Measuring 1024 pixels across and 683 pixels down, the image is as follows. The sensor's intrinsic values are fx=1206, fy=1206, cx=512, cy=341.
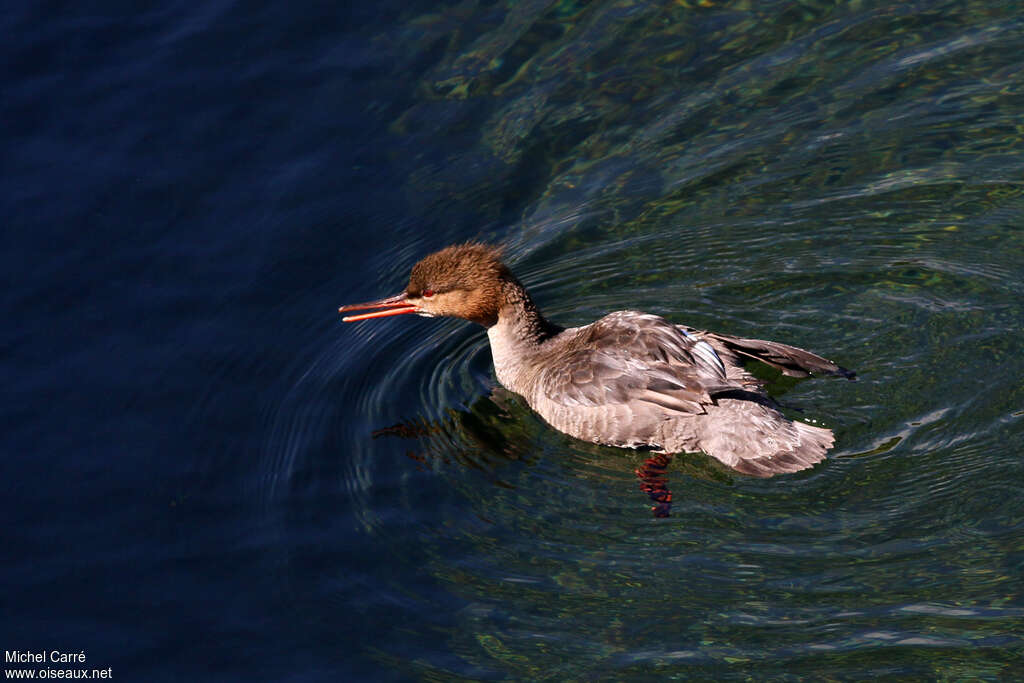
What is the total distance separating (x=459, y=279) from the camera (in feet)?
25.3

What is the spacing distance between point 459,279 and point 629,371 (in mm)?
1273

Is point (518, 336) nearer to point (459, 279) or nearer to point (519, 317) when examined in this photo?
point (519, 317)

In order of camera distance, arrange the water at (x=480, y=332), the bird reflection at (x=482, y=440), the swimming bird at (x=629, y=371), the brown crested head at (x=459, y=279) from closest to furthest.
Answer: the water at (x=480, y=332) < the swimming bird at (x=629, y=371) < the bird reflection at (x=482, y=440) < the brown crested head at (x=459, y=279)

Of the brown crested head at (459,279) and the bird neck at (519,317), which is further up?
the brown crested head at (459,279)

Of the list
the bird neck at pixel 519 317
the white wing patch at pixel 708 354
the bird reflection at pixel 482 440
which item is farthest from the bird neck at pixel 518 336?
the white wing patch at pixel 708 354

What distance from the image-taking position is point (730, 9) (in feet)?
32.9

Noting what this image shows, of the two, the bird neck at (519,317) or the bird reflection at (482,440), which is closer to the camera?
the bird reflection at (482,440)

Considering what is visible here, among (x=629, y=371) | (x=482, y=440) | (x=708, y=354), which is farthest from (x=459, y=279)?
(x=708, y=354)

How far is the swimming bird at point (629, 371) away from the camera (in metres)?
6.82

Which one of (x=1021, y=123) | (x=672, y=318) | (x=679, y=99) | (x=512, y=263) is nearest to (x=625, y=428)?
(x=672, y=318)

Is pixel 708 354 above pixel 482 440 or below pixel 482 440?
above

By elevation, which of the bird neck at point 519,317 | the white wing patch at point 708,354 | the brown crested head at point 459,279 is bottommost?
the white wing patch at point 708,354

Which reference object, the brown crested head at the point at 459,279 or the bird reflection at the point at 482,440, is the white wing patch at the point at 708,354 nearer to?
the bird reflection at the point at 482,440

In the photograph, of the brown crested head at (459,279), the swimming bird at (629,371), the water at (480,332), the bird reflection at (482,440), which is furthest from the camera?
the brown crested head at (459,279)
